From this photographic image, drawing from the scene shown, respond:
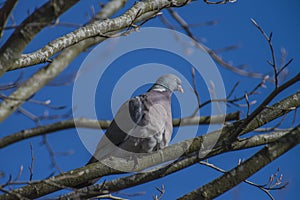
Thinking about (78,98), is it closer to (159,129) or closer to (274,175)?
(159,129)

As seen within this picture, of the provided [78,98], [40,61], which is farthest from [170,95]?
[40,61]

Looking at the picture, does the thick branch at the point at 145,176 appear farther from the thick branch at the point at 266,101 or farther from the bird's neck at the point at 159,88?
the bird's neck at the point at 159,88

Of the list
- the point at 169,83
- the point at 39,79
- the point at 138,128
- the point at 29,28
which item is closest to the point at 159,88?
the point at 169,83

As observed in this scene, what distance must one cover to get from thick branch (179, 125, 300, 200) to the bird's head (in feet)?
8.50

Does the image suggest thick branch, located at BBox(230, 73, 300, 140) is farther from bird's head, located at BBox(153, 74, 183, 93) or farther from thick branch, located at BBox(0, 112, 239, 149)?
A: bird's head, located at BBox(153, 74, 183, 93)

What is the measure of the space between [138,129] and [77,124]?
1.89 ft

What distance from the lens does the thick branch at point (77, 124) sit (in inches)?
158

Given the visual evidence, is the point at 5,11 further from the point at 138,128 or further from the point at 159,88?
the point at 159,88

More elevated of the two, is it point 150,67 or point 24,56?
point 150,67

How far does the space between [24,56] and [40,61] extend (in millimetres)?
116

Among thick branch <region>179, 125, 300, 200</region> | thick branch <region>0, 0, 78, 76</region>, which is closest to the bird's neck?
thick branch <region>179, 125, 300, 200</region>

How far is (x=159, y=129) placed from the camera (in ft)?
15.0

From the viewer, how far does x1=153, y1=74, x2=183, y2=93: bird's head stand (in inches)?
212

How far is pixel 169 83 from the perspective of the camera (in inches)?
215
